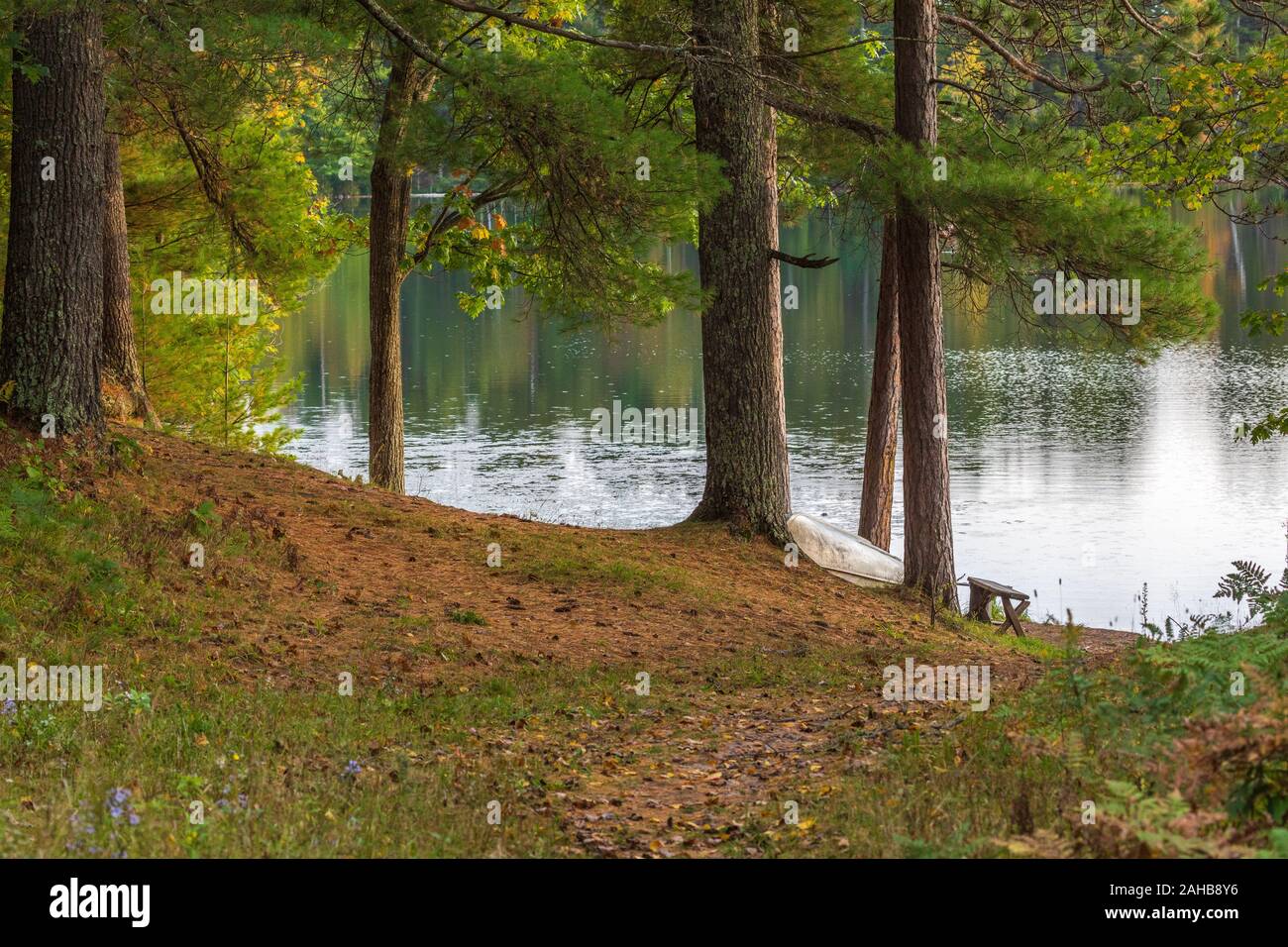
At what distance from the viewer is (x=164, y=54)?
1153 centimetres

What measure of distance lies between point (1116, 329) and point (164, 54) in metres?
9.09

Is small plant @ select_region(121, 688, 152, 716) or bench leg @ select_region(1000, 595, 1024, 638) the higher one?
small plant @ select_region(121, 688, 152, 716)

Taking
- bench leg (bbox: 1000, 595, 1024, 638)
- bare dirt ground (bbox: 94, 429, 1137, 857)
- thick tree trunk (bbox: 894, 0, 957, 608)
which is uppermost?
thick tree trunk (bbox: 894, 0, 957, 608)

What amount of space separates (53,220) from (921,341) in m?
8.27

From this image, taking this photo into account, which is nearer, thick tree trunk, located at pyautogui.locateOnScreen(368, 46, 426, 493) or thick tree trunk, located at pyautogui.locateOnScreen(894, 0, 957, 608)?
thick tree trunk, located at pyautogui.locateOnScreen(894, 0, 957, 608)

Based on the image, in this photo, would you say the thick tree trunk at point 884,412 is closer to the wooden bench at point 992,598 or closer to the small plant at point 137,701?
the wooden bench at point 992,598

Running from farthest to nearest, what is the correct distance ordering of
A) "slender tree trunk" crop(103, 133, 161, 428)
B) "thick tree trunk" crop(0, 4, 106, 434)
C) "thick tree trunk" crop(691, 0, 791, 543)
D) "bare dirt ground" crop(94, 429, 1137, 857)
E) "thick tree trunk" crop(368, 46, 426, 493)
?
1. "thick tree trunk" crop(368, 46, 426, 493)
2. "slender tree trunk" crop(103, 133, 161, 428)
3. "thick tree trunk" crop(691, 0, 791, 543)
4. "thick tree trunk" crop(0, 4, 106, 434)
5. "bare dirt ground" crop(94, 429, 1137, 857)

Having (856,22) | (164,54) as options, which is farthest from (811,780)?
(856,22)

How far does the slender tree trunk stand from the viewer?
14.4 m

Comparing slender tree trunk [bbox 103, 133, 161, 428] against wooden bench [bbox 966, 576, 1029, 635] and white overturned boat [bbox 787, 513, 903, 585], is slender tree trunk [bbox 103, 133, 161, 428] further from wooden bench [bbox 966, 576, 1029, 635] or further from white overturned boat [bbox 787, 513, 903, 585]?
wooden bench [bbox 966, 576, 1029, 635]

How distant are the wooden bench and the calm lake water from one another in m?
3.13

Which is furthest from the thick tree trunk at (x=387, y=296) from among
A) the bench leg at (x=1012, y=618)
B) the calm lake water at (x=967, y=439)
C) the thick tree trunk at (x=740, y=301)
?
the bench leg at (x=1012, y=618)

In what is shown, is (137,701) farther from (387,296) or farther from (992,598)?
(387,296)

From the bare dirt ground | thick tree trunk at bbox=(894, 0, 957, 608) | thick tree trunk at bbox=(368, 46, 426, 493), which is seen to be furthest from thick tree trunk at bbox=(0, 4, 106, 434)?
thick tree trunk at bbox=(894, 0, 957, 608)
